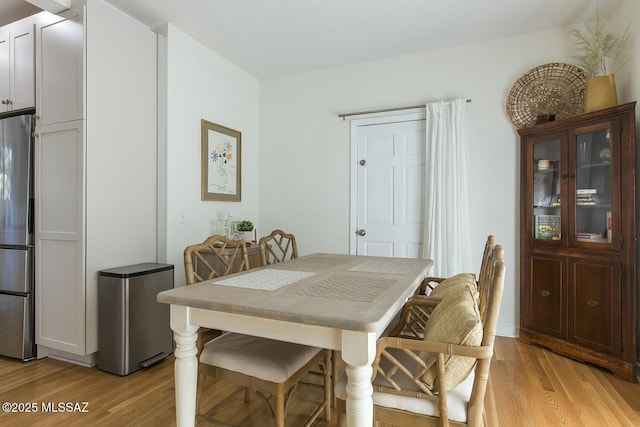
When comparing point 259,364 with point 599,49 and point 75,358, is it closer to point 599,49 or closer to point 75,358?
point 75,358

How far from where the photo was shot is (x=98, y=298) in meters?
2.47

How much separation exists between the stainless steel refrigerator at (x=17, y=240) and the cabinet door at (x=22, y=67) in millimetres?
153

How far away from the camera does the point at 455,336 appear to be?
3.57 feet

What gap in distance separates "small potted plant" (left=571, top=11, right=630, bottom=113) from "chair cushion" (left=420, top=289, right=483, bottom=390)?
7.73ft

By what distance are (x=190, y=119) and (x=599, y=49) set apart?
346 centimetres

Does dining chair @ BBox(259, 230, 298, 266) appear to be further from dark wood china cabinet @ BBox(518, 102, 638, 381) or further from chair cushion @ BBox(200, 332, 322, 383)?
dark wood china cabinet @ BBox(518, 102, 638, 381)

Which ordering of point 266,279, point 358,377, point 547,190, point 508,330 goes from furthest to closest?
point 508,330
point 547,190
point 266,279
point 358,377

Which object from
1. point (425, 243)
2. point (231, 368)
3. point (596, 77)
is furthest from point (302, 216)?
point (596, 77)

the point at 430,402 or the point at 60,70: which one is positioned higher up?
the point at 60,70

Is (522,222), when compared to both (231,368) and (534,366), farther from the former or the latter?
(231,368)

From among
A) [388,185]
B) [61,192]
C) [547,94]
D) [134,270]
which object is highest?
[547,94]

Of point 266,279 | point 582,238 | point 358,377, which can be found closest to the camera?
point 358,377

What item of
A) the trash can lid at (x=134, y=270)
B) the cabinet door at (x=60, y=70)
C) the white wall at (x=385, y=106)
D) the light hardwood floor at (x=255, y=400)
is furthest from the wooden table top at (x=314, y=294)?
the cabinet door at (x=60, y=70)

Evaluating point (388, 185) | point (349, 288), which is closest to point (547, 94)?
point (388, 185)
